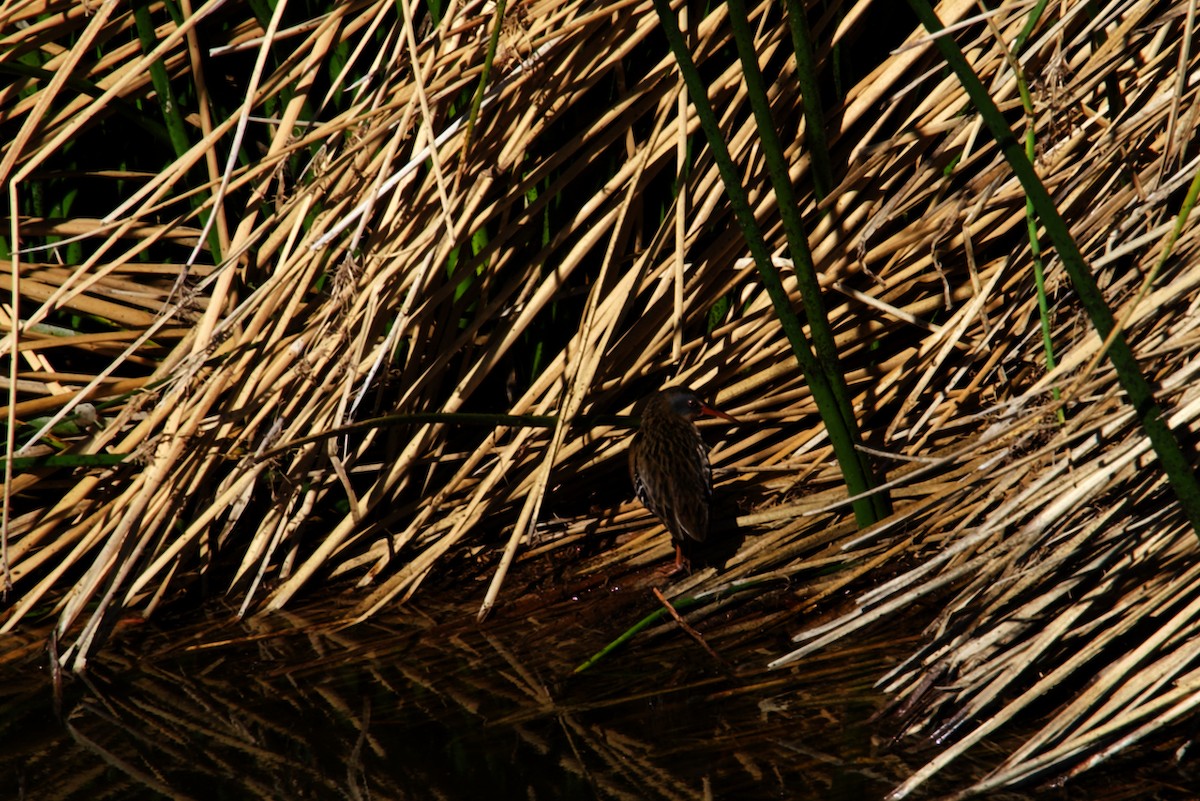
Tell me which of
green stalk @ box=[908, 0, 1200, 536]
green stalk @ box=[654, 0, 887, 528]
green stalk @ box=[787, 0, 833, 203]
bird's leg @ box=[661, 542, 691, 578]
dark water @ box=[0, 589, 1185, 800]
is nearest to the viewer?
green stalk @ box=[908, 0, 1200, 536]

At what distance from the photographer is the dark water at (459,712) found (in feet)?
8.09

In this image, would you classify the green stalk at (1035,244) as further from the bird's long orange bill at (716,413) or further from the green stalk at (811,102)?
the bird's long orange bill at (716,413)

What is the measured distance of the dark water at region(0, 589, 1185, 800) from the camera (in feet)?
8.09

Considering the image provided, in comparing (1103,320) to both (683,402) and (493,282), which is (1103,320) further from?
(493,282)

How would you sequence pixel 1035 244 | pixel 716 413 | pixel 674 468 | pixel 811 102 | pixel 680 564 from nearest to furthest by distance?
pixel 1035 244 < pixel 811 102 < pixel 674 468 < pixel 680 564 < pixel 716 413


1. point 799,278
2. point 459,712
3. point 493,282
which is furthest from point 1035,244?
point 459,712

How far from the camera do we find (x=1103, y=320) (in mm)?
1993

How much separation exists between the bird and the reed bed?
0.15 m

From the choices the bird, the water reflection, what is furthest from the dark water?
the bird

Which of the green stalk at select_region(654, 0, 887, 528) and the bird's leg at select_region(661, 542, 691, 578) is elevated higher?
the green stalk at select_region(654, 0, 887, 528)

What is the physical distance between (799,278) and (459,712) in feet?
4.18

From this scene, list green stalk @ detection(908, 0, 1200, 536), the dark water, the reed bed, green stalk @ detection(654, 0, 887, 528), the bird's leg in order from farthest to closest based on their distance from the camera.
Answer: the bird's leg
the reed bed
green stalk @ detection(654, 0, 887, 528)
the dark water
green stalk @ detection(908, 0, 1200, 536)

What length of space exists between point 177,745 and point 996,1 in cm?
286

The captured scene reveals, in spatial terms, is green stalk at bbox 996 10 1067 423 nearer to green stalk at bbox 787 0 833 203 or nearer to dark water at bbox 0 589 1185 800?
green stalk at bbox 787 0 833 203
